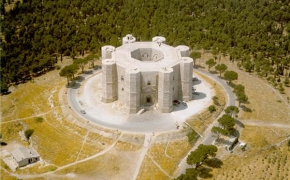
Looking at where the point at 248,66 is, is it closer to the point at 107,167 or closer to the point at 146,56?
the point at 146,56

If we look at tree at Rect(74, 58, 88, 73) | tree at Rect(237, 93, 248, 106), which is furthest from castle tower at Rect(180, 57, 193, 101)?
tree at Rect(74, 58, 88, 73)

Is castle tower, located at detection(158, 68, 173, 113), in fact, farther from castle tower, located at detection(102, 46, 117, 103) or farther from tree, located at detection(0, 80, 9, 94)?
tree, located at detection(0, 80, 9, 94)

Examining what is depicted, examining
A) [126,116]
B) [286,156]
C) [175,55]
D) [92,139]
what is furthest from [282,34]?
[92,139]

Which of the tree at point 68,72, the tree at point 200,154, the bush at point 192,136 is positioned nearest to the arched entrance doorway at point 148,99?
the bush at point 192,136

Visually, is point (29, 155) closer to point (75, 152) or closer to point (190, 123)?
point (75, 152)

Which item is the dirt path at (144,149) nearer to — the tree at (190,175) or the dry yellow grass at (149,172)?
the dry yellow grass at (149,172)

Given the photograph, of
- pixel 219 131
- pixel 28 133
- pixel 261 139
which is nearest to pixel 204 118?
pixel 219 131
